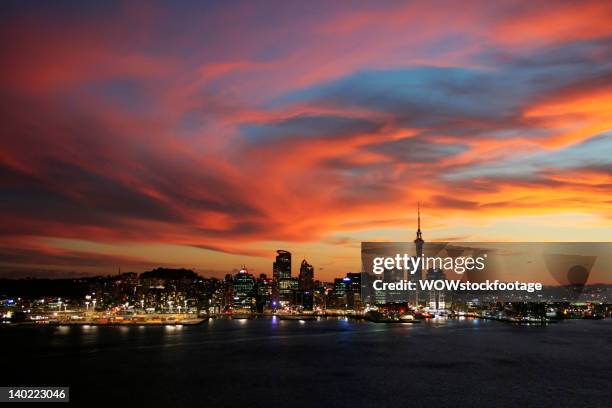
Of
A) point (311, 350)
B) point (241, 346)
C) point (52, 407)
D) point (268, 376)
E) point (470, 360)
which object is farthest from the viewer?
point (241, 346)

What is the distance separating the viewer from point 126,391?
44031 mm

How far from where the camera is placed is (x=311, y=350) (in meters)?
79.8

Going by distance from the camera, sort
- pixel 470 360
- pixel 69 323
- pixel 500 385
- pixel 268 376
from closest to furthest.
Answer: pixel 500 385 < pixel 268 376 < pixel 470 360 < pixel 69 323

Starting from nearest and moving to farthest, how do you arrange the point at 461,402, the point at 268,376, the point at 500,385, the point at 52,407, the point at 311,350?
the point at 52,407 → the point at 461,402 → the point at 500,385 → the point at 268,376 → the point at 311,350

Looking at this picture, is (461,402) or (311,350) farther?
(311,350)

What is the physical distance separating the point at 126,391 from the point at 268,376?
14.0 meters

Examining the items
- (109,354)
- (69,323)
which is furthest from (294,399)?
(69,323)

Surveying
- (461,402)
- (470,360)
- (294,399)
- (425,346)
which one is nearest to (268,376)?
(294,399)

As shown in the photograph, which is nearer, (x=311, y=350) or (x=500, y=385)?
(x=500, y=385)

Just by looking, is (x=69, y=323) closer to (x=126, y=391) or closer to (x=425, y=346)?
(x=425, y=346)

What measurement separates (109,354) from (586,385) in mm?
53186

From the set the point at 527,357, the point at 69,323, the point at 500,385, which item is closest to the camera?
the point at 500,385

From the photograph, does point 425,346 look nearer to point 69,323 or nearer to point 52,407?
point 52,407

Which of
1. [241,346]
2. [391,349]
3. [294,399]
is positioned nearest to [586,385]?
[294,399]
